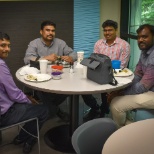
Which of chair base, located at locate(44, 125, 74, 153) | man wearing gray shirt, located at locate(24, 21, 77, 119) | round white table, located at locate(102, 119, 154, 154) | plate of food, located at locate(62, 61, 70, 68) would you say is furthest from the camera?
man wearing gray shirt, located at locate(24, 21, 77, 119)

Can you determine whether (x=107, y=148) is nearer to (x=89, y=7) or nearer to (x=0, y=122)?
(x=0, y=122)

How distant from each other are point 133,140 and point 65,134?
1.74 meters

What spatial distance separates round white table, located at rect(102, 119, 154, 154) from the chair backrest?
198 mm

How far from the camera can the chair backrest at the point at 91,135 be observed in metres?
1.48

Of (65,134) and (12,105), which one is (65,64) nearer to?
(65,134)

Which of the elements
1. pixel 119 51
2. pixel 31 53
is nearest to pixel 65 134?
pixel 31 53

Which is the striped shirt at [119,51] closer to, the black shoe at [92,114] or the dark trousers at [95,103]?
the dark trousers at [95,103]

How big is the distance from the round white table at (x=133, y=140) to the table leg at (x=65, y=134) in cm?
128

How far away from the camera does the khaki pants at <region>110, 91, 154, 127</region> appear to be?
8.22 feet

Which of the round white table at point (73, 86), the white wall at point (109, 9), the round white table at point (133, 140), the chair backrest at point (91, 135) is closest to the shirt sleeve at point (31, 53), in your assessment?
the round white table at point (73, 86)

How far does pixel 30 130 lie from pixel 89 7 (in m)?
2.68

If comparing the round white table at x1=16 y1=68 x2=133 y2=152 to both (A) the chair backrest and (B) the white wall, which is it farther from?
(B) the white wall

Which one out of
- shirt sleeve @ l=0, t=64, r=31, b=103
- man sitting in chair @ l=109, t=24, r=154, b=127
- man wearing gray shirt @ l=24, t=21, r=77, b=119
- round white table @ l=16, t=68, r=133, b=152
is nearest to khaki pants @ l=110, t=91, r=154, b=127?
man sitting in chair @ l=109, t=24, r=154, b=127

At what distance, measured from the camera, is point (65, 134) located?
9.70 ft
